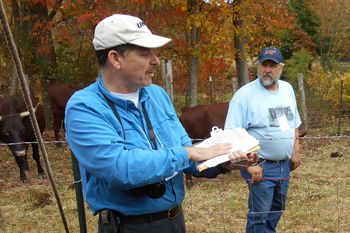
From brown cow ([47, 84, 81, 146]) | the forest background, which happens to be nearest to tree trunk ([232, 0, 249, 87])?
the forest background

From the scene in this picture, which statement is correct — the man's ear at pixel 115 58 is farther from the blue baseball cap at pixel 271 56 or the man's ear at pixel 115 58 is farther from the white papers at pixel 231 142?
the blue baseball cap at pixel 271 56

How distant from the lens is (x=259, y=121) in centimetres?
391

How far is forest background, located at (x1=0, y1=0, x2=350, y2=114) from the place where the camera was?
34.6ft

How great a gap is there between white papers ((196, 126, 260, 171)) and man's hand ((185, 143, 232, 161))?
0.02m

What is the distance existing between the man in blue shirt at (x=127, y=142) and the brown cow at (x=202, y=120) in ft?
20.5

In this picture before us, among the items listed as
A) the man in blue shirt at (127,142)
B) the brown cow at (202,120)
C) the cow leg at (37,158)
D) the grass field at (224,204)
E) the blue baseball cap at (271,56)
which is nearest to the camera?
the man in blue shirt at (127,142)

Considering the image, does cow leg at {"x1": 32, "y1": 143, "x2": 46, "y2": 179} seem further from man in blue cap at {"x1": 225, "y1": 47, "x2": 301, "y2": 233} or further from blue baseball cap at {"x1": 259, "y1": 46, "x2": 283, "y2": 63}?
blue baseball cap at {"x1": 259, "y1": 46, "x2": 283, "y2": 63}

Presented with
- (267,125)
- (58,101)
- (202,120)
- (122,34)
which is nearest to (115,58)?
(122,34)

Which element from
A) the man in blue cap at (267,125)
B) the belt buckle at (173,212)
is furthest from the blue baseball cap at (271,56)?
the belt buckle at (173,212)

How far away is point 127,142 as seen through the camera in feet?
6.87

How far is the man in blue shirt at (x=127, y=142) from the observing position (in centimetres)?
196

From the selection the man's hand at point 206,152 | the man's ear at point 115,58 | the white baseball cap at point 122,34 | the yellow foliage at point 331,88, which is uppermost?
the white baseball cap at point 122,34

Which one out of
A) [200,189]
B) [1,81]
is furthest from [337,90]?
[1,81]

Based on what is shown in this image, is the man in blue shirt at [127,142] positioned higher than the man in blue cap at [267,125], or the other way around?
the man in blue shirt at [127,142]
